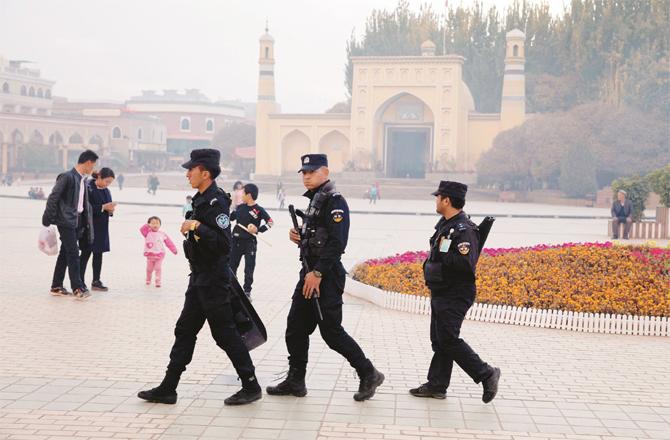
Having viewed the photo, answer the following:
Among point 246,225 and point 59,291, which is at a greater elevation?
point 246,225

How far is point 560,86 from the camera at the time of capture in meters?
62.4

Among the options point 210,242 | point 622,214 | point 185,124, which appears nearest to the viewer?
point 210,242

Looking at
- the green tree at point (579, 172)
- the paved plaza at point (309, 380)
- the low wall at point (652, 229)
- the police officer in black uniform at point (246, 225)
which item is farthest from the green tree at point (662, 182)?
the green tree at point (579, 172)

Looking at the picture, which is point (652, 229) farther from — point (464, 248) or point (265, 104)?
point (265, 104)

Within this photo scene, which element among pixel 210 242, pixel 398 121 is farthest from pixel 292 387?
pixel 398 121

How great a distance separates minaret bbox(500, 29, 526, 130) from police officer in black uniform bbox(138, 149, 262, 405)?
53610mm

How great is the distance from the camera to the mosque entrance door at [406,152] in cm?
6153

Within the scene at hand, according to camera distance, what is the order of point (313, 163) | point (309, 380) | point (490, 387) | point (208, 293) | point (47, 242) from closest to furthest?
1. point (208, 293)
2. point (490, 387)
3. point (313, 163)
4. point (309, 380)
5. point (47, 242)

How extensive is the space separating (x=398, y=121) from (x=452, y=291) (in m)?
55.9

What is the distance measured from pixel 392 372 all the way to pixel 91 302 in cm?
436

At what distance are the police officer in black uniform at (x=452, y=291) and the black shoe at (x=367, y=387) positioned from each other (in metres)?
0.34

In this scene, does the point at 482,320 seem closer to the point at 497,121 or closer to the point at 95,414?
the point at 95,414

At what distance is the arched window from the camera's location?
101938 mm

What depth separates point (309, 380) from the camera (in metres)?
6.45
